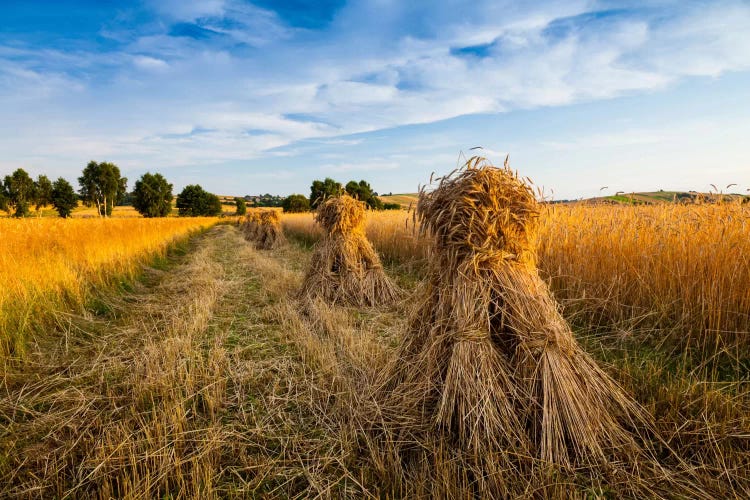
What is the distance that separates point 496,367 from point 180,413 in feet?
6.77

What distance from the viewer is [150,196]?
5872 centimetres

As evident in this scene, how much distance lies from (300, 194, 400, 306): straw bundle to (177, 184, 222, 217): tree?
239ft

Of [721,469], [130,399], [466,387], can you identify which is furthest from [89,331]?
[721,469]

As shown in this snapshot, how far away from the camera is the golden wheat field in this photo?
13.0ft

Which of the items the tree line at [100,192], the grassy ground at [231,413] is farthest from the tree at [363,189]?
the grassy ground at [231,413]

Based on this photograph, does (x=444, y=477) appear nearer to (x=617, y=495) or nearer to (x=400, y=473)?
(x=400, y=473)

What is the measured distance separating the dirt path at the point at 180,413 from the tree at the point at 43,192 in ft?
249

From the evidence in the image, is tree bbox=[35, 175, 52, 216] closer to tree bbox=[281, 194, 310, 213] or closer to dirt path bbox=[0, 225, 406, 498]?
tree bbox=[281, 194, 310, 213]

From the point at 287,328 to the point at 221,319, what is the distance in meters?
1.20

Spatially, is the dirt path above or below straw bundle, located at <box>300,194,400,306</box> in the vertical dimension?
below

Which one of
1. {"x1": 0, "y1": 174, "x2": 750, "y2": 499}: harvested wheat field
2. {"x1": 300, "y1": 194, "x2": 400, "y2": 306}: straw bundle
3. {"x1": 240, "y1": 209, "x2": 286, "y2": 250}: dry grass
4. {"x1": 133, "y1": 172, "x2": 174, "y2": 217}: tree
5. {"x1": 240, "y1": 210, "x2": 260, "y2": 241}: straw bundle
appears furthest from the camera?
{"x1": 133, "y1": 172, "x2": 174, "y2": 217}: tree

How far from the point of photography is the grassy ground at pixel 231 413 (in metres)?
1.87

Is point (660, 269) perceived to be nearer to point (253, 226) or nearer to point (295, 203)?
point (253, 226)

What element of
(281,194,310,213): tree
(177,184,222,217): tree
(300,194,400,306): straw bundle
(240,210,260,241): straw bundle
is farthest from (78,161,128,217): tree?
(300,194,400,306): straw bundle
